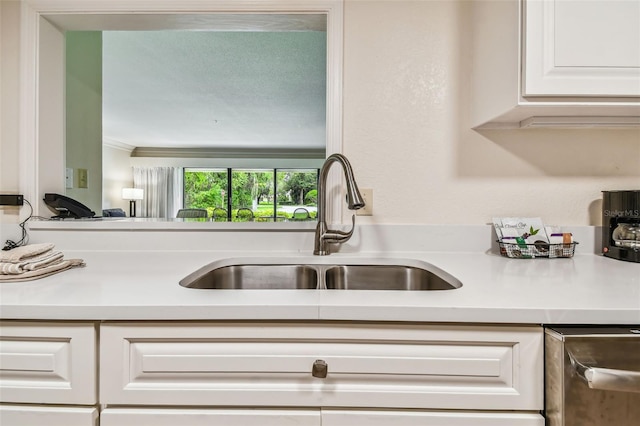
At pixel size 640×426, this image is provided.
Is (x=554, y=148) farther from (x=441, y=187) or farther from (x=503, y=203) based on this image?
(x=441, y=187)

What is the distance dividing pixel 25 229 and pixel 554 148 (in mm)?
2021

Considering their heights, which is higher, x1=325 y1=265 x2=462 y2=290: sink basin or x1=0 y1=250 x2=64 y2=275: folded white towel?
x1=0 y1=250 x2=64 y2=275: folded white towel

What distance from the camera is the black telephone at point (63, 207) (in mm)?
1427

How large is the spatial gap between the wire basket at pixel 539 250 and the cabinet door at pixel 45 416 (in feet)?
4.20

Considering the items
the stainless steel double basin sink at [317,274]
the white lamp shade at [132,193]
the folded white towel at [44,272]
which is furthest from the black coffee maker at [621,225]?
the white lamp shade at [132,193]

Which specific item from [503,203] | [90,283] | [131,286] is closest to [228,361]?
[131,286]

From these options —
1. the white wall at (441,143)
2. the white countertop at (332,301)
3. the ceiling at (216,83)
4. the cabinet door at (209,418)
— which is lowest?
the cabinet door at (209,418)

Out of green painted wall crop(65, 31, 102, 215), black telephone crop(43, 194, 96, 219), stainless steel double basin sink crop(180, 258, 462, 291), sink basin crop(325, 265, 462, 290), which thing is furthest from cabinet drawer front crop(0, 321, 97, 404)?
green painted wall crop(65, 31, 102, 215)

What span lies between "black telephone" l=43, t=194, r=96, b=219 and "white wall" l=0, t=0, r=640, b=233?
0.54ft

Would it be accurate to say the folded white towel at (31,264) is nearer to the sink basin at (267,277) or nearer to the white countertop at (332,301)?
the white countertop at (332,301)

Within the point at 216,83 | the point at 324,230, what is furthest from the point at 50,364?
the point at 216,83

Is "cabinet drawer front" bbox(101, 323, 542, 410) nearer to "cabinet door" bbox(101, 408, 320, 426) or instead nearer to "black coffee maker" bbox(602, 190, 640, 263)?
"cabinet door" bbox(101, 408, 320, 426)

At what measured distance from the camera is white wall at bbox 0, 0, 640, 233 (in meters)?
1.38

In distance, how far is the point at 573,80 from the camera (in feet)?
3.41
